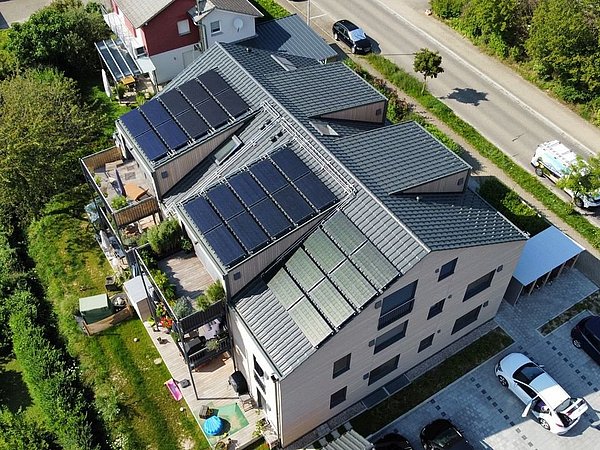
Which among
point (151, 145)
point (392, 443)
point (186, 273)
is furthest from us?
point (151, 145)

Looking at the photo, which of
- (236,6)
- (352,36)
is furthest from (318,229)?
(352,36)

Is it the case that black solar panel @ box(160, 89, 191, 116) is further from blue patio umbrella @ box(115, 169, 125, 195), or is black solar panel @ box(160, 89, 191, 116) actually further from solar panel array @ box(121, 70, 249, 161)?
blue patio umbrella @ box(115, 169, 125, 195)

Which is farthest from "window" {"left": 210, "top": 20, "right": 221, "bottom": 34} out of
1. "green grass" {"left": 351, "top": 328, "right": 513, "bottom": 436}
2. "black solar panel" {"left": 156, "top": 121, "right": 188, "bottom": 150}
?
"green grass" {"left": 351, "top": 328, "right": 513, "bottom": 436}

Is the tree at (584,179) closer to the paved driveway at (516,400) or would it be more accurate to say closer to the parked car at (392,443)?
the paved driveway at (516,400)

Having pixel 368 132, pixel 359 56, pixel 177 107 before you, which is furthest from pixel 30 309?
pixel 359 56

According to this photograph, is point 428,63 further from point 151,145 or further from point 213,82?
point 151,145

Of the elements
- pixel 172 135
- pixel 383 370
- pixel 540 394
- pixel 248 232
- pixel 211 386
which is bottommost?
pixel 211 386
